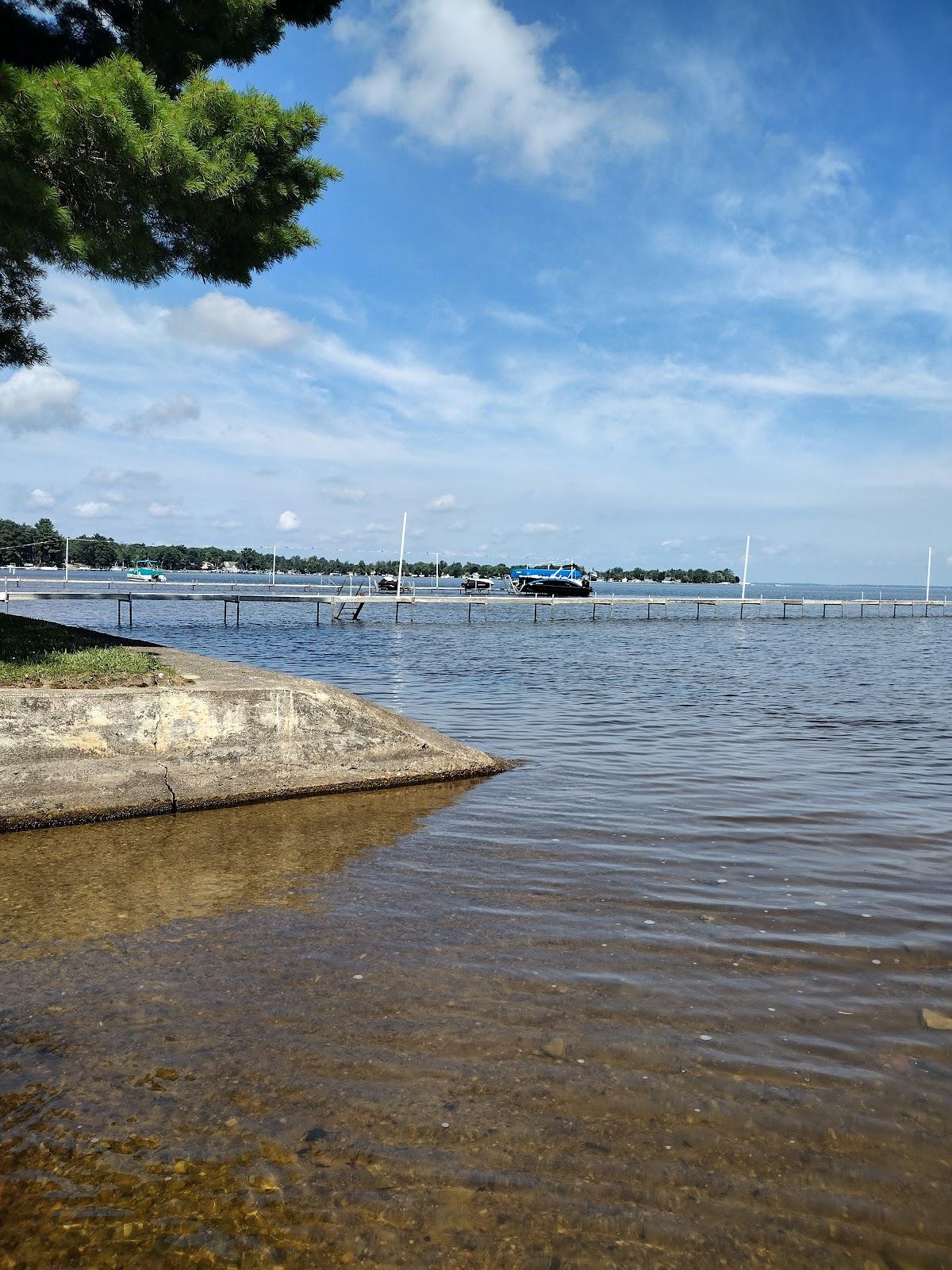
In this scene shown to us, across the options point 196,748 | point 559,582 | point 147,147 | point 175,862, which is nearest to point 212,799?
point 196,748

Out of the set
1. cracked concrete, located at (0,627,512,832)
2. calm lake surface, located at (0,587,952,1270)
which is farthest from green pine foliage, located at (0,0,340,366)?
calm lake surface, located at (0,587,952,1270)

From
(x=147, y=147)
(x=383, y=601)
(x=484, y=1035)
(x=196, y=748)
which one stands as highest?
(x=147, y=147)

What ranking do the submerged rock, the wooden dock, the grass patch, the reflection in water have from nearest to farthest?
the submerged rock
the reflection in water
the grass patch
the wooden dock

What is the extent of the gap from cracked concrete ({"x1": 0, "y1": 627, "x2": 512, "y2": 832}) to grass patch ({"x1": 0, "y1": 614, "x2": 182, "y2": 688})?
0.31 metres

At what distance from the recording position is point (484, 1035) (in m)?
3.57

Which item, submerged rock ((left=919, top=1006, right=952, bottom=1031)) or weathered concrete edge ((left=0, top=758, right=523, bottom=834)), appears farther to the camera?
weathered concrete edge ((left=0, top=758, right=523, bottom=834))

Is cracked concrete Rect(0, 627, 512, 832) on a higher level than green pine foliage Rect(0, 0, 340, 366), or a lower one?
lower

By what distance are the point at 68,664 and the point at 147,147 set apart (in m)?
4.94

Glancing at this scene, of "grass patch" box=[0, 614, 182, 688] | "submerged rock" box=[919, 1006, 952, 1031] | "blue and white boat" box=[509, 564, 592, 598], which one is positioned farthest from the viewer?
"blue and white boat" box=[509, 564, 592, 598]

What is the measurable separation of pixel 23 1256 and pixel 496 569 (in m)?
191

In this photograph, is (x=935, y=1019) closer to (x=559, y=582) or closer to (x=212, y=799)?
(x=212, y=799)

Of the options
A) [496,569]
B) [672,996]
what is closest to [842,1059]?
[672,996]

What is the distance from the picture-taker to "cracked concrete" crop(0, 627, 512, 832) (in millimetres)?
6719

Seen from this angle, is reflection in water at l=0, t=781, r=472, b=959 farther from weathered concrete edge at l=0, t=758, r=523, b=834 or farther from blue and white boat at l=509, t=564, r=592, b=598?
blue and white boat at l=509, t=564, r=592, b=598
